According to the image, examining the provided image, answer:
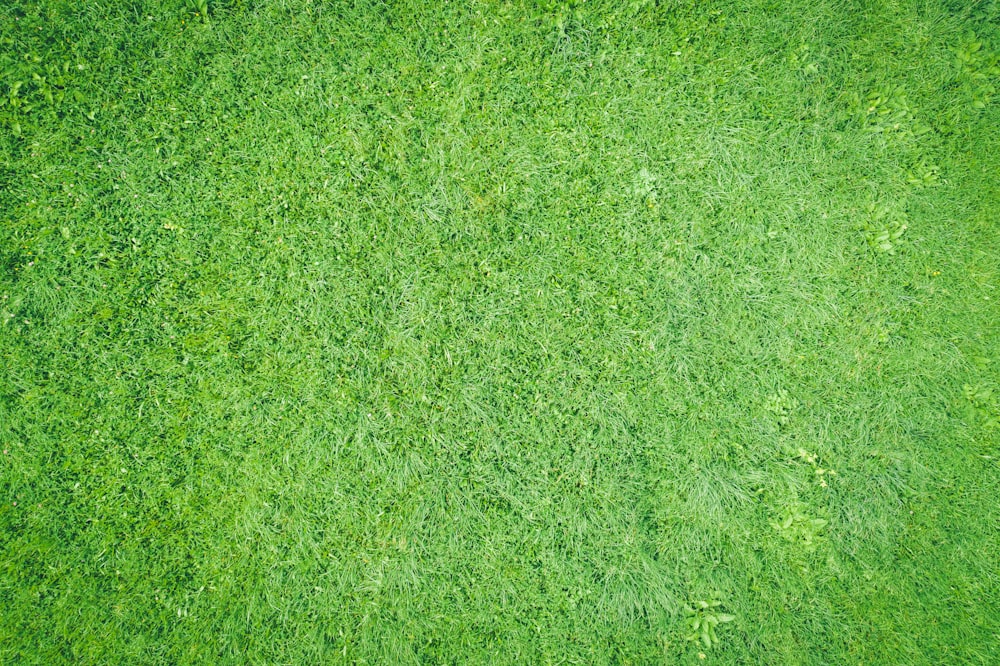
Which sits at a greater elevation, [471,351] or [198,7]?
[198,7]

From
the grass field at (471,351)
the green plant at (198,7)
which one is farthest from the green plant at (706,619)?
the green plant at (198,7)

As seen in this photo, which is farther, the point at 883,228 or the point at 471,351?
the point at 883,228

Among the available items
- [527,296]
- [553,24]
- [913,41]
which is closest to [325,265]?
[527,296]

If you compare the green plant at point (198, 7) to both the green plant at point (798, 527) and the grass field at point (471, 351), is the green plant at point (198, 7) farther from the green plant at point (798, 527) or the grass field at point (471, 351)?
the green plant at point (798, 527)

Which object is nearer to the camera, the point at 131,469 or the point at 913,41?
the point at 131,469

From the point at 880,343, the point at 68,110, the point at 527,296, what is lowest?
the point at 880,343

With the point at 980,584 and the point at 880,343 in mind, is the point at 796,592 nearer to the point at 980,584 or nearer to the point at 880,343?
the point at 980,584

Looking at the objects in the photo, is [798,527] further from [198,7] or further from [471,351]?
[198,7]

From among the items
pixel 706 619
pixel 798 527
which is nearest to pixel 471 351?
pixel 706 619

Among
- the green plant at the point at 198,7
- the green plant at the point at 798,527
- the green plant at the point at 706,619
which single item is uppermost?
the green plant at the point at 198,7
